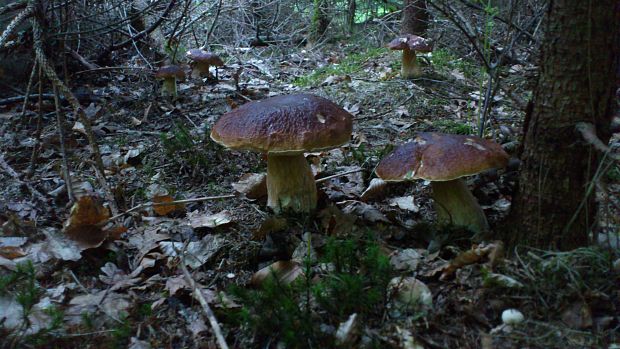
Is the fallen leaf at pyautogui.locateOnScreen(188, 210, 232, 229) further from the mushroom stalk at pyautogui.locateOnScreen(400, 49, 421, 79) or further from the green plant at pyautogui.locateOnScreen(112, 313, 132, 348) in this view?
the mushroom stalk at pyautogui.locateOnScreen(400, 49, 421, 79)

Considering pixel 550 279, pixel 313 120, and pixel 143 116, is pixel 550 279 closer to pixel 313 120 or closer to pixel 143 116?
pixel 313 120

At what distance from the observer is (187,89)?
23.8 ft

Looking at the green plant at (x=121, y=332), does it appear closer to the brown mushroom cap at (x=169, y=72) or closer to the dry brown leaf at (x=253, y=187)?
the dry brown leaf at (x=253, y=187)

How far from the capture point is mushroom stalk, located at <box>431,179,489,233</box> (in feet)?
8.63

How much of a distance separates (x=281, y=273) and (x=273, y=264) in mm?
99

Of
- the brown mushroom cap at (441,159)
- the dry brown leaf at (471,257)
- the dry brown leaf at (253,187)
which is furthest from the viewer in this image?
the dry brown leaf at (253,187)

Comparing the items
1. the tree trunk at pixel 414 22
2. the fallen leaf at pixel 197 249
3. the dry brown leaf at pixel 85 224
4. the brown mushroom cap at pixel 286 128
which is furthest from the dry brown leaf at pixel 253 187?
the tree trunk at pixel 414 22

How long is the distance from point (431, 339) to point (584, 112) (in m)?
1.15

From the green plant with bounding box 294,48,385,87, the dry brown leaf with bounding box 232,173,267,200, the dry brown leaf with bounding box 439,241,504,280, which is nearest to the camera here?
the dry brown leaf with bounding box 439,241,504,280

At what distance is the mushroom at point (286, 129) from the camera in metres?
2.60

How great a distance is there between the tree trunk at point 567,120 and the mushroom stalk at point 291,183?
54.1 inches

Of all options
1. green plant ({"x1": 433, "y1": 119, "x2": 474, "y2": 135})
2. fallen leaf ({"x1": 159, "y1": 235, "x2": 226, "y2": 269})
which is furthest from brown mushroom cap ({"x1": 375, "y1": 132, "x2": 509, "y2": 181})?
green plant ({"x1": 433, "y1": 119, "x2": 474, "y2": 135})

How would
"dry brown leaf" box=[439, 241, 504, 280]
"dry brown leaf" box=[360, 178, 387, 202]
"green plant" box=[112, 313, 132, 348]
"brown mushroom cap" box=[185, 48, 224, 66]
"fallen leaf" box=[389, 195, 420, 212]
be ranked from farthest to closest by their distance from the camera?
"brown mushroom cap" box=[185, 48, 224, 66], "dry brown leaf" box=[360, 178, 387, 202], "fallen leaf" box=[389, 195, 420, 212], "dry brown leaf" box=[439, 241, 504, 280], "green plant" box=[112, 313, 132, 348]

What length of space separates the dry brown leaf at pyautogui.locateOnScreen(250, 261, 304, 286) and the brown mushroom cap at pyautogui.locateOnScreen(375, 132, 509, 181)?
69 centimetres
